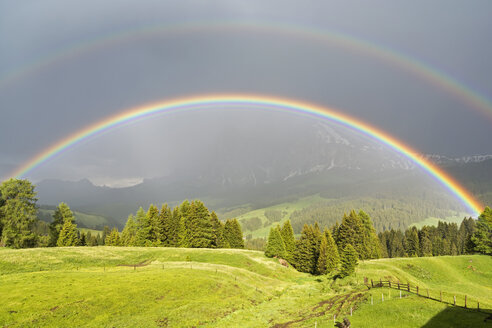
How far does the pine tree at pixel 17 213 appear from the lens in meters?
72.8

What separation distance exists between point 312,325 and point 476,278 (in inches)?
3151

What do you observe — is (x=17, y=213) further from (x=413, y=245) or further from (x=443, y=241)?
(x=443, y=241)

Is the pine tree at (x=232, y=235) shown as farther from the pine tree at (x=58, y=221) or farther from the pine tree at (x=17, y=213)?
the pine tree at (x=17, y=213)

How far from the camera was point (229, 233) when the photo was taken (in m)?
111

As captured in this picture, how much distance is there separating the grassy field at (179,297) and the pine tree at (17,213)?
19865 mm

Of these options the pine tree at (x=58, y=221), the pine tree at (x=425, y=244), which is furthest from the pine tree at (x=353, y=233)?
the pine tree at (x=58, y=221)

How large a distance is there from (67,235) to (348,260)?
83782 millimetres

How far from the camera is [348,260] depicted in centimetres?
5969

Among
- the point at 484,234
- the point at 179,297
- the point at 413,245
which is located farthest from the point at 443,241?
the point at 179,297

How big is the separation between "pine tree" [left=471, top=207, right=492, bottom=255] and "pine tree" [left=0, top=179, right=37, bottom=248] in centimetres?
15868

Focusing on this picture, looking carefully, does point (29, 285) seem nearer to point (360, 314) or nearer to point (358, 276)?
point (360, 314)

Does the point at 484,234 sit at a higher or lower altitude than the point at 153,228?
lower

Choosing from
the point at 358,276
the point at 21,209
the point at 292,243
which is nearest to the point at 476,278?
the point at 358,276

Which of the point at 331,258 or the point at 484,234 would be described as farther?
the point at 484,234
